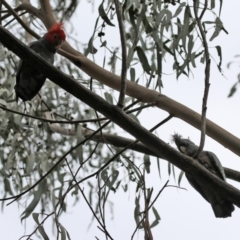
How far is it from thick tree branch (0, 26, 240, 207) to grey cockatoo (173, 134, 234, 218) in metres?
0.41

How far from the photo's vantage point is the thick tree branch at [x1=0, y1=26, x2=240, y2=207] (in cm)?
148

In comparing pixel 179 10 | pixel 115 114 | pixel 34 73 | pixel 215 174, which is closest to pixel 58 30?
pixel 34 73

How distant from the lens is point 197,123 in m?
1.98

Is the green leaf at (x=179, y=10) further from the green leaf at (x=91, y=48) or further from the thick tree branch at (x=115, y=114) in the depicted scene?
the thick tree branch at (x=115, y=114)

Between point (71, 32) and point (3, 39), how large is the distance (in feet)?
4.83

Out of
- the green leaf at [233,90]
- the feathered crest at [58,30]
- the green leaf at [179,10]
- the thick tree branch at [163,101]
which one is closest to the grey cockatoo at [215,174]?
the thick tree branch at [163,101]

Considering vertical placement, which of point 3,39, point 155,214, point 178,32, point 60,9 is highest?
point 60,9

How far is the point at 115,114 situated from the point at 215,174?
762 mm

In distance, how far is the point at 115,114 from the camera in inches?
59.7

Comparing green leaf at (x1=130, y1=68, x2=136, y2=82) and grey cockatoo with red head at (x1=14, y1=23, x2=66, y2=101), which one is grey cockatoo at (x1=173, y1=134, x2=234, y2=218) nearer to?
green leaf at (x1=130, y1=68, x2=136, y2=82)

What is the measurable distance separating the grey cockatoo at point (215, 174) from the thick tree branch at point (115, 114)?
412 millimetres

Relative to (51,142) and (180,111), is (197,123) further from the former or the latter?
(51,142)

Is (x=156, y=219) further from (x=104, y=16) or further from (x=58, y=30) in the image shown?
(x=58, y=30)

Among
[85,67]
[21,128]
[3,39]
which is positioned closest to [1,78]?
[21,128]
